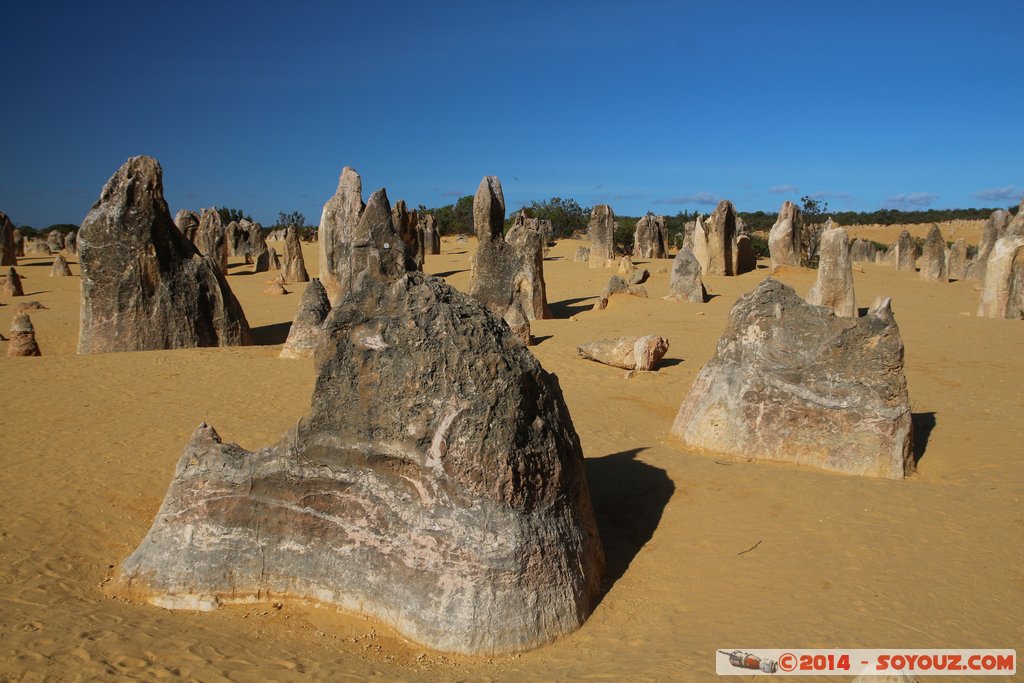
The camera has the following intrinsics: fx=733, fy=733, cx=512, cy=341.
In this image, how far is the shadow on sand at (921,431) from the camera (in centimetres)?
687

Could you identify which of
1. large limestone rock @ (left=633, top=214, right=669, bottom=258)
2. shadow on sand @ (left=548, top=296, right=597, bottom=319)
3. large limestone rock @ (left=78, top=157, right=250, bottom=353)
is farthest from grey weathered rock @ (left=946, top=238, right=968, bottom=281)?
large limestone rock @ (left=78, top=157, right=250, bottom=353)

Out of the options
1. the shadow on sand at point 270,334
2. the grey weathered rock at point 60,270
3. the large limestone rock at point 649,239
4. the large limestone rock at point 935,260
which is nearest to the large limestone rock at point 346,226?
the shadow on sand at point 270,334

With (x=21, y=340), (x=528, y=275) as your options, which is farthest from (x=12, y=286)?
(x=528, y=275)

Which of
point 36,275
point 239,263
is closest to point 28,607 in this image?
point 36,275

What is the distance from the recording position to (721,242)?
77.8 feet

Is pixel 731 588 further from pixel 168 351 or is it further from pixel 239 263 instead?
pixel 239 263

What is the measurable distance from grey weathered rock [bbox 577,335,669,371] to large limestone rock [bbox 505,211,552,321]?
4.01 m

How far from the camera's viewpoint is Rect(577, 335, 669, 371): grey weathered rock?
10609 millimetres

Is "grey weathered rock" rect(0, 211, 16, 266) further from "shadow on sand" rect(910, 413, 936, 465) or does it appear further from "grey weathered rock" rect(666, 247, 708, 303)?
"shadow on sand" rect(910, 413, 936, 465)

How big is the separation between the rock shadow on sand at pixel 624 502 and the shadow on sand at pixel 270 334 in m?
8.00

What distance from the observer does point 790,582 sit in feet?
13.6

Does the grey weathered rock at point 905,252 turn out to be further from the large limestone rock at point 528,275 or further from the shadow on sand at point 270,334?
the shadow on sand at point 270,334

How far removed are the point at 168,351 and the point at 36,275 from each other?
17.7m

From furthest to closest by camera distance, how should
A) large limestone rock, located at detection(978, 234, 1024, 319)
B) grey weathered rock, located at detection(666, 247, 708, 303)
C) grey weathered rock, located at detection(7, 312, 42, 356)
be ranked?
grey weathered rock, located at detection(666, 247, 708, 303), large limestone rock, located at detection(978, 234, 1024, 319), grey weathered rock, located at detection(7, 312, 42, 356)
